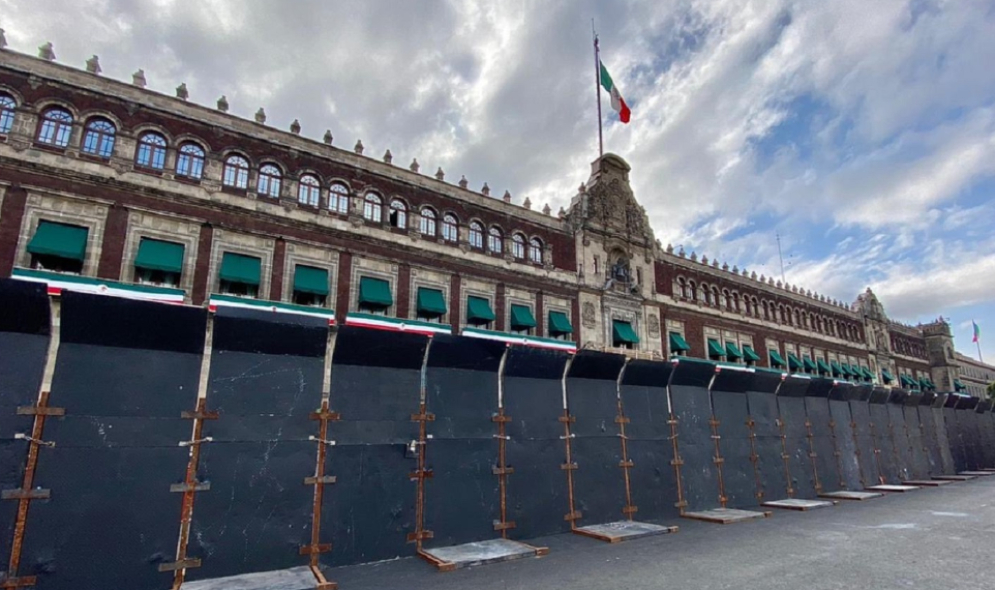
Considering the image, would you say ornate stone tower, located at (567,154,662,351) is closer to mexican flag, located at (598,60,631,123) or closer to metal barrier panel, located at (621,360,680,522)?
mexican flag, located at (598,60,631,123)

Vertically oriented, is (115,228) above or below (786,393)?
above

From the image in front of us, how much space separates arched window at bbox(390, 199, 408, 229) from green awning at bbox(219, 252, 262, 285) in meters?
6.97

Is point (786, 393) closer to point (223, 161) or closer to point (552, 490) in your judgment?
point (552, 490)

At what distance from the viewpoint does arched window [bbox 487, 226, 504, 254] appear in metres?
28.7

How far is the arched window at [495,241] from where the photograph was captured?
94.1 ft

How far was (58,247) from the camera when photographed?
17828mm

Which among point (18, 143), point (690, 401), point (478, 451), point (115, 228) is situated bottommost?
point (478, 451)

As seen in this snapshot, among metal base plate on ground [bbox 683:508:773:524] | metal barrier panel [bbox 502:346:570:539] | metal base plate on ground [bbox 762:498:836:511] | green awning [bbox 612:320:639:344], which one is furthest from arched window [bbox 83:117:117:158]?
green awning [bbox 612:320:639:344]

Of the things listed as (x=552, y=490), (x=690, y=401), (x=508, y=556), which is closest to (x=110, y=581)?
(x=508, y=556)

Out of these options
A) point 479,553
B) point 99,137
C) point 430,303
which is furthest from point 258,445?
point 99,137

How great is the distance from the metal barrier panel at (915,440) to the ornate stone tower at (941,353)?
5162 centimetres

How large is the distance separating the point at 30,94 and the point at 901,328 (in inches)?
3053

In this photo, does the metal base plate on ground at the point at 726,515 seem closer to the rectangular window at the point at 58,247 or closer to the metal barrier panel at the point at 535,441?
the metal barrier panel at the point at 535,441

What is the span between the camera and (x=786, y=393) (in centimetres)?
1627
